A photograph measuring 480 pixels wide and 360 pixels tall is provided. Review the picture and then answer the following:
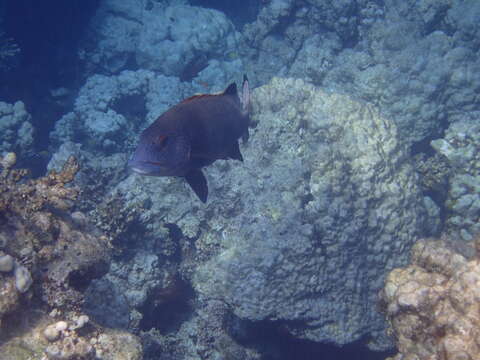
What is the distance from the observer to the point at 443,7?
30.3 ft

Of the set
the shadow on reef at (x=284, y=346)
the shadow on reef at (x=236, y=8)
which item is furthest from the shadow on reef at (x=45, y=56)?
the shadow on reef at (x=284, y=346)

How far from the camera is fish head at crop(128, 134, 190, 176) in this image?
1987 mm

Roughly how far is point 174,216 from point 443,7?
953 centimetres

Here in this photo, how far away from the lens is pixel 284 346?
5.64 m

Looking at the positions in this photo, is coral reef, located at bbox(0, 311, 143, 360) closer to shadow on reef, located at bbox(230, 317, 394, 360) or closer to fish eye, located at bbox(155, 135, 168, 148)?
fish eye, located at bbox(155, 135, 168, 148)

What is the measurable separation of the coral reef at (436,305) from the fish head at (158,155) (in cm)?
317

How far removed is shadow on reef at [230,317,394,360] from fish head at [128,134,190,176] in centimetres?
407

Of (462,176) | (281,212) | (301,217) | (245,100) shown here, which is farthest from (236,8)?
(245,100)

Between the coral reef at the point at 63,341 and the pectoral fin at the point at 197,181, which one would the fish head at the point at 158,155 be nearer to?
the pectoral fin at the point at 197,181

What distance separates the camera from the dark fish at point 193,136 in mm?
2016

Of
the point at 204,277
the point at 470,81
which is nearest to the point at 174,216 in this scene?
the point at 204,277

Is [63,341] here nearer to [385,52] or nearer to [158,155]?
[158,155]

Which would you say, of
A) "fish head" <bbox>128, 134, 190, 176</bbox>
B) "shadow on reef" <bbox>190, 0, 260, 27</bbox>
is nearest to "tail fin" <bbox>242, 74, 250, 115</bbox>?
"fish head" <bbox>128, 134, 190, 176</bbox>

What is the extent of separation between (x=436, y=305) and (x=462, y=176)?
3.97 m
